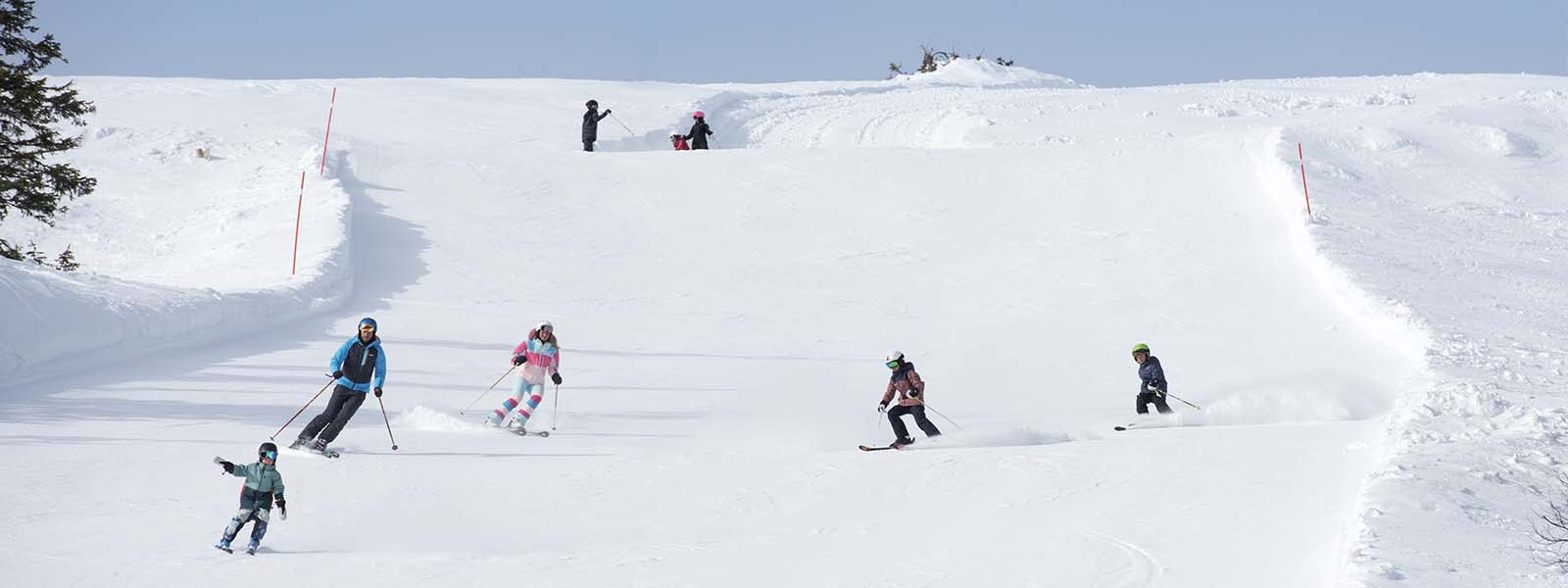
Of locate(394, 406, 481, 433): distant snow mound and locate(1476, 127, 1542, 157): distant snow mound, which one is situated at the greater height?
locate(1476, 127, 1542, 157): distant snow mound

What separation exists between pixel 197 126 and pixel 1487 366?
87.8 ft

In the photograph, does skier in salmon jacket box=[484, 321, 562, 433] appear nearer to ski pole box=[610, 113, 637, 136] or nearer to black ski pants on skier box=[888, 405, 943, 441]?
A: black ski pants on skier box=[888, 405, 943, 441]

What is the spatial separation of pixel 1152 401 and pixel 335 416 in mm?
7929

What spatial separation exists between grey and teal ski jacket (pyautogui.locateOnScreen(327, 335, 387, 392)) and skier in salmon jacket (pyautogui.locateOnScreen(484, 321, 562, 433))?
154 centimetres

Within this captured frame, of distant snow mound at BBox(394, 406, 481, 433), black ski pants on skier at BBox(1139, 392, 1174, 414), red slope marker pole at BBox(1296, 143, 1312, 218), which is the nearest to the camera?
distant snow mound at BBox(394, 406, 481, 433)

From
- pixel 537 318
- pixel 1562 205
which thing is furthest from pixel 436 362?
pixel 1562 205

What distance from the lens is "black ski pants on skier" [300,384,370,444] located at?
35.4 feet

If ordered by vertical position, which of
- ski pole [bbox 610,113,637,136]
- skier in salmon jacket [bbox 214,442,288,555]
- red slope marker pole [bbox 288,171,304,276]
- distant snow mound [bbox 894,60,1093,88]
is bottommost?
skier in salmon jacket [bbox 214,442,288,555]

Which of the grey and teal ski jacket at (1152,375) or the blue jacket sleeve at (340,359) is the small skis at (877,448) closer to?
the grey and teal ski jacket at (1152,375)

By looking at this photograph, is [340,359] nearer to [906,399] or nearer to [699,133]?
[906,399]

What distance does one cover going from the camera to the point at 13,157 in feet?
60.5

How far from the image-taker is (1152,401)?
45.2 feet

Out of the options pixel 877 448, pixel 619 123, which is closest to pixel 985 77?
pixel 619 123

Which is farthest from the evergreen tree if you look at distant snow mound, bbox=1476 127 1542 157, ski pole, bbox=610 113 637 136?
distant snow mound, bbox=1476 127 1542 157
